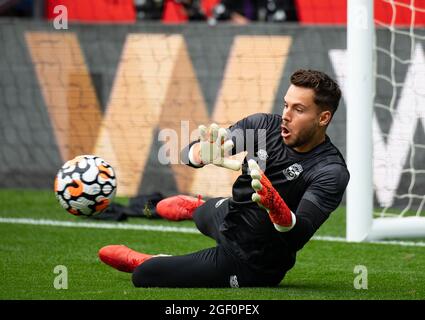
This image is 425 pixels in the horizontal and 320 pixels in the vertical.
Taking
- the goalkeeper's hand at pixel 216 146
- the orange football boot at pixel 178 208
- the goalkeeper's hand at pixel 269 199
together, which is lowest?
the orange football boot at pixel 178 208

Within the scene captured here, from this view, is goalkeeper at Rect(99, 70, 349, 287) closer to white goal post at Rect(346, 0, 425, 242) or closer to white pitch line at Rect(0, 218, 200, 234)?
white goal post at Rect(346, 0, 425, 242)

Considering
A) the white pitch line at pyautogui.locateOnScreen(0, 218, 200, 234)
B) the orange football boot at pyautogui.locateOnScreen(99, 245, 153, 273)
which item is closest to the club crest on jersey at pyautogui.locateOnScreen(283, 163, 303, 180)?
the orange football boot at pyautogui.locateOnScreen(99, 245, 153, 273)

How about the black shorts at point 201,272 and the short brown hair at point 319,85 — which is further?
the black shorts at point 201,272

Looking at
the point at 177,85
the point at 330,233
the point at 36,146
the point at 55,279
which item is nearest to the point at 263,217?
the point at 55,279

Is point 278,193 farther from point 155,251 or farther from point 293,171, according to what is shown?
point 155,251

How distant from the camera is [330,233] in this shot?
9.35m

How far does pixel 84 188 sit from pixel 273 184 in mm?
1357

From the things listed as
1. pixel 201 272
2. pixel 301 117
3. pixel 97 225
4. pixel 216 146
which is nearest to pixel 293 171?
pixel 301 117

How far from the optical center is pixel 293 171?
6.40m

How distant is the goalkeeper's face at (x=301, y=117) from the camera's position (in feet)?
20.5

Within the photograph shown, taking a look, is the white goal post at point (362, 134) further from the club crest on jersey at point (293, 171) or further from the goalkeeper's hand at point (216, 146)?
the goalkeeper's hand at point (216, 146)

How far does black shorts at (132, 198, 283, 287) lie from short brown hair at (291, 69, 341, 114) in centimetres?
106

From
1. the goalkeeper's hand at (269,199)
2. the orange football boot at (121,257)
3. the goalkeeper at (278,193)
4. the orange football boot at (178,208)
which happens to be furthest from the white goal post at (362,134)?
the goalkeeper's hand at (269,199)

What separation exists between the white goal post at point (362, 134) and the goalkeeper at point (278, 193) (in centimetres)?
204
